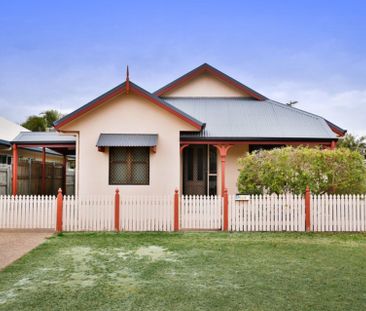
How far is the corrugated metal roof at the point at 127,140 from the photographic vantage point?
13.8m

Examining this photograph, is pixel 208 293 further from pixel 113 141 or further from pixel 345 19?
pixel 345 19

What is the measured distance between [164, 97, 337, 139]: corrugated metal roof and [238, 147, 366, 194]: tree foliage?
296 cm

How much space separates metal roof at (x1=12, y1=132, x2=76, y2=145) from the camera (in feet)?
54.2

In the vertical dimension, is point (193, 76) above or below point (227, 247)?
above

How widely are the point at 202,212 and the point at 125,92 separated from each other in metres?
5.73

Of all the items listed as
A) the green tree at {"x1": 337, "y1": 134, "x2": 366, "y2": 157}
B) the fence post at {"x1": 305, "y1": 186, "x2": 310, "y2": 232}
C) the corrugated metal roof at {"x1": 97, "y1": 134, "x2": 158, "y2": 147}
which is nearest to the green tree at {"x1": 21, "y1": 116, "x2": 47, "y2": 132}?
the green tree at {"x1": 337, "y1": 134, "x2": 366, "y2": 157}

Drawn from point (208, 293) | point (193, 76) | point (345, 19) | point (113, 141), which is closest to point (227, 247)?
point (208, 293)

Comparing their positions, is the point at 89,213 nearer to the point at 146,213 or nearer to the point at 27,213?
the point at 146,213

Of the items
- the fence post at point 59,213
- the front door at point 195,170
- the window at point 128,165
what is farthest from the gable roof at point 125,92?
the fence post at point 59,213

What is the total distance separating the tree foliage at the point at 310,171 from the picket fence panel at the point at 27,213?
244 inches

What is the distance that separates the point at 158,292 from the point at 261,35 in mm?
20008

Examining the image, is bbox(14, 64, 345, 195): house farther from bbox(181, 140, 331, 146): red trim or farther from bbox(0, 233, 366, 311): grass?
bbox(0, 233, 366, 311): grass

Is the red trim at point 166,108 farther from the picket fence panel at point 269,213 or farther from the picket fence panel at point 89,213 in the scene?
the picket fence panel at point 89,213

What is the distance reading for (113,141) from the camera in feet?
→ 46.0
